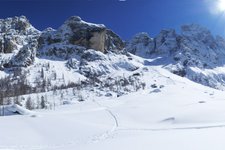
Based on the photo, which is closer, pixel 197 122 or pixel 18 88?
pixel 197 122

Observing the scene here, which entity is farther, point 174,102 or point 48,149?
point 174,102

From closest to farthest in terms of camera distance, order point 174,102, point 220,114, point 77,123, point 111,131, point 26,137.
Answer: point 26,137, point 111,131, point 77,123, point 220,114, point 174,102

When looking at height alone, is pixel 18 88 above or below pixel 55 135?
above

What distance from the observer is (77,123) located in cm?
3356

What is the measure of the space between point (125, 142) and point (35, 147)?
6.59 metres

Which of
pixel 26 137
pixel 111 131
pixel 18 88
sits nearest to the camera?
pixel 26 137

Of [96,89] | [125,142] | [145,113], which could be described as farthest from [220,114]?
[96,89]

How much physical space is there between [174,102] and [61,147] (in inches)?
1399

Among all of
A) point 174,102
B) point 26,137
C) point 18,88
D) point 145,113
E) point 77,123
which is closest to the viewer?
point 26,137

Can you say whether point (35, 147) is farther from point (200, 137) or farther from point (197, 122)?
point (197, 122)

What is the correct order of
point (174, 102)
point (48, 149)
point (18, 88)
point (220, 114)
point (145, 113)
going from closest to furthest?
point (48, 149), point (220, 114), point (145, 113), point (174, 102), point (18, 88)

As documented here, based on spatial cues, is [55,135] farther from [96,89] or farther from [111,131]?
[96,89]

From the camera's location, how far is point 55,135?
89.8 feet

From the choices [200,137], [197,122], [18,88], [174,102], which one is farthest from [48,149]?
[18,88]
